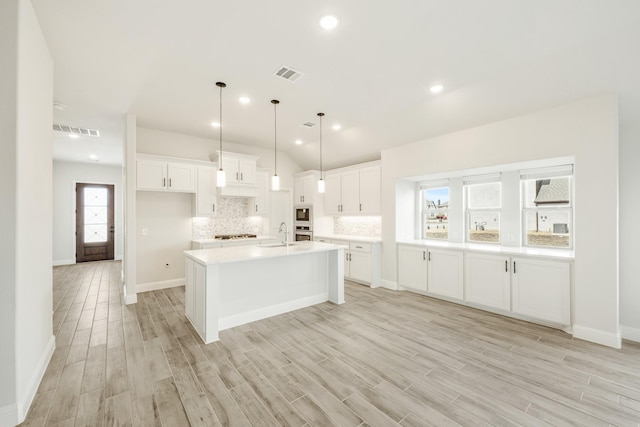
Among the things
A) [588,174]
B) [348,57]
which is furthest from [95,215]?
[588,174]

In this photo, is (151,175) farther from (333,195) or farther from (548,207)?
(548,207)

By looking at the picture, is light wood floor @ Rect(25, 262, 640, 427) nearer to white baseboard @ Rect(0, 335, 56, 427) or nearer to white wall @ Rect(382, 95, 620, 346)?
white baseboard @ Rect(0, 335, 56, 427)

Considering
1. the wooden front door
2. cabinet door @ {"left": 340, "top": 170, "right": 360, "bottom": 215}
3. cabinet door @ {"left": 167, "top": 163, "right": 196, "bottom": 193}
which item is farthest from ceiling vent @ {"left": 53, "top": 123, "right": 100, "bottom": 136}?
cabinet door @ {"left": 340, "top": 170, "right": 360, "bottom": 215}

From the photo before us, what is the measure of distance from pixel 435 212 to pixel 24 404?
19.3ft

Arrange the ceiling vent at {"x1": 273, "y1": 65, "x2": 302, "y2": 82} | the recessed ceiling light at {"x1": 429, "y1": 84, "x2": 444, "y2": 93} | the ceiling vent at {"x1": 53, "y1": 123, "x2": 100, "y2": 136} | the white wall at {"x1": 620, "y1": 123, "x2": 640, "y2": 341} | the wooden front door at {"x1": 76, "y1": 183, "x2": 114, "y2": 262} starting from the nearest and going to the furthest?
the ceiling vent at {"x1": 273, "y1": 65, "x2": 302, "y2": 82}
the white wall at {"x1": 620, "y1": 123, "x2": 640, "y2": 341}
the recessed ceiling light at {"x1": 429, "y1": 84, "x2": 444, "y2": 93}
the ceiling vent at {"x1": 53, "y1": 123, "x2": 100, "y2": 136}
the wooden front door at {"x1": 76, "y1": 183, "x2": 114, "y2": 262}

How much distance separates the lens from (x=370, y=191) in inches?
230

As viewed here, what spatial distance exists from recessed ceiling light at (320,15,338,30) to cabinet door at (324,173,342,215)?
4153mm

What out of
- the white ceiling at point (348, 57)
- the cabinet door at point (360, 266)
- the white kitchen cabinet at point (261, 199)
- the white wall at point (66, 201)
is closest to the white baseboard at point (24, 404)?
the white ceiling at point (348, 57)

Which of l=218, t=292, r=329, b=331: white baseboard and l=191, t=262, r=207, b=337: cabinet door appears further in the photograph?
l=218, t=292, r=329, b=331: white baseboard

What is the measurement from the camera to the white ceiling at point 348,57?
224 cm

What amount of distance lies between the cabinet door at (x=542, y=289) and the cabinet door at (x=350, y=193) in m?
3.11

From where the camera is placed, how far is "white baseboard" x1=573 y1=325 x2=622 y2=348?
304 centimetres

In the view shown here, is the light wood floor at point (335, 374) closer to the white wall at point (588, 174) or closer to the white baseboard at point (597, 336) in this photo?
the white baseboard at point (597, 336)

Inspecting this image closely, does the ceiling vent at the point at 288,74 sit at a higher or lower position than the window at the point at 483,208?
higher
